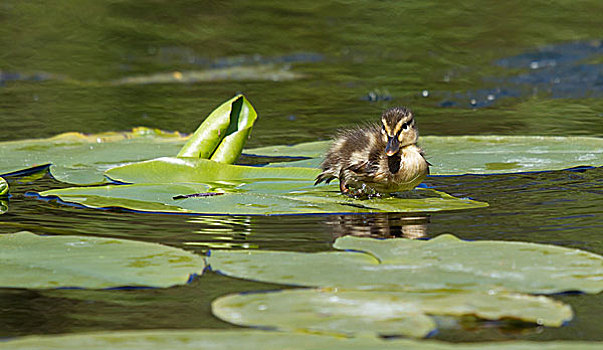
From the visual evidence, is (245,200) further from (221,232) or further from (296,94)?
(296,94)

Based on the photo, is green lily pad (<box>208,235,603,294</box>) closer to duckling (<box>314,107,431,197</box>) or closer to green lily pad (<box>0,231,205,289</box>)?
green lily pad (<box>0,231,205,289</box>)

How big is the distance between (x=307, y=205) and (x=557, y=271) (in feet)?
5.43

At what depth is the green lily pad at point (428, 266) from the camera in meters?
3.17

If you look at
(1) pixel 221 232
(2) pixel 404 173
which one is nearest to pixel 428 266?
(1) pixel 221 232

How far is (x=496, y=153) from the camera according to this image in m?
6.09

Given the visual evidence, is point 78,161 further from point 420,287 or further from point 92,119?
point 420,287

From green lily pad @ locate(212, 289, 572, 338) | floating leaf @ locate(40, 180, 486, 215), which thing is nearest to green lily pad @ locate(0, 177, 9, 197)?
floating leaf @ locate(40, 180, 486, 215)

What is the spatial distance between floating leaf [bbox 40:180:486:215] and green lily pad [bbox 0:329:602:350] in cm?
181

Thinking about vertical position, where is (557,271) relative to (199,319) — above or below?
above

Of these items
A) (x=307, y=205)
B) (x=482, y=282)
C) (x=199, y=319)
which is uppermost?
(x=307, y=205)

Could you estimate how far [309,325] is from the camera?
2.78m

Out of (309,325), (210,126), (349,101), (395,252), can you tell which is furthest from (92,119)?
(309,325)

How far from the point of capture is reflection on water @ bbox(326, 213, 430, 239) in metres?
4.25

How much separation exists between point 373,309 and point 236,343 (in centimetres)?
52
